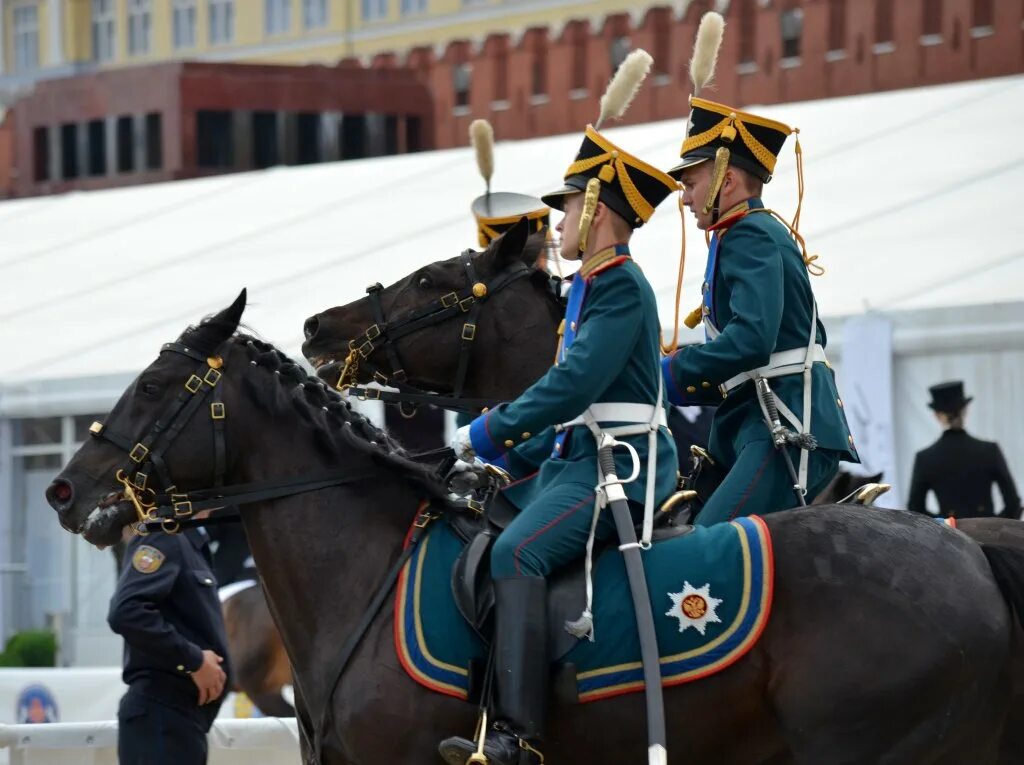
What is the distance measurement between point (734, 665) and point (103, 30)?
1642 inches

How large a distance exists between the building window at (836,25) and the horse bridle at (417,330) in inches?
489

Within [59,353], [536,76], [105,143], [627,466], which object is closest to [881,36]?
[536,76]

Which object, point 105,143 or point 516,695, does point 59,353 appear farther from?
point 105,143

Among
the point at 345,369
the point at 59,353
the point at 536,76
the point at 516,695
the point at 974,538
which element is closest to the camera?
the point at 516,695

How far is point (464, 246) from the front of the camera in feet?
44.8

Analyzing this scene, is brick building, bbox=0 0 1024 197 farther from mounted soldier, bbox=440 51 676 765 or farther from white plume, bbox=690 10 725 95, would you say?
mounted soldier, bbox=440 51 676 765

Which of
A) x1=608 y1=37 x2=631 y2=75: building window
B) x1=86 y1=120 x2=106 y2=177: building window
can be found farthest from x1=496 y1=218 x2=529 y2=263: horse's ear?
x1=86 y1=120 x2=106 y2=177: building window

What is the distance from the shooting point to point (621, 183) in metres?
5.68

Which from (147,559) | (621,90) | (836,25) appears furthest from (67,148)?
(621,90)

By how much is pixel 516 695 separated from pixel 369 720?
0.43 meters

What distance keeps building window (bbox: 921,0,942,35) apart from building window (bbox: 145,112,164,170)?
10.3m

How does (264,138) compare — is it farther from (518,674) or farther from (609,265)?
(518,674)

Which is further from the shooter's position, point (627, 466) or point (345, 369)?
point (345, 369)

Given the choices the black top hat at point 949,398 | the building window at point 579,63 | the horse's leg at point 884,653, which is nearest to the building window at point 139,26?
the building window at point 579,63
